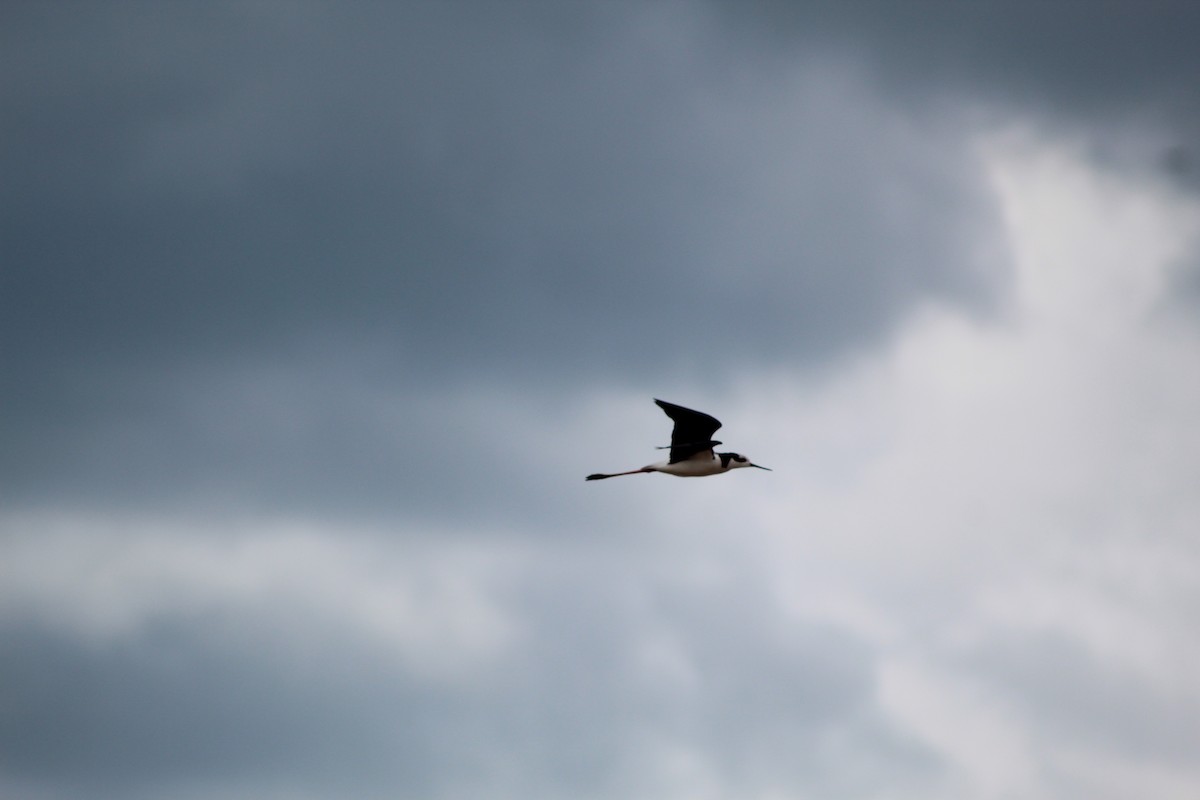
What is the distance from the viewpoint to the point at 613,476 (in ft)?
243

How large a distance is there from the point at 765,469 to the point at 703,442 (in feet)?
21.0

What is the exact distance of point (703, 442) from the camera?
73562 mm

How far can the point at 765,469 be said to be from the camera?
78.6 metres

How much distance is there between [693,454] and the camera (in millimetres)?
74875

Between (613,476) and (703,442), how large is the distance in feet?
15.7

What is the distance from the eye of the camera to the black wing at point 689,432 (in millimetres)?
71438

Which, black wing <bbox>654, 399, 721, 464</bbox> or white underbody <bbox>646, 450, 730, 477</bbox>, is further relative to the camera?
white underbody <bbox>646, 450, 730, 477</bbox>

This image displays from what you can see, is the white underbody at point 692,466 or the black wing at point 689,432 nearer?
the black wing at point 689,432

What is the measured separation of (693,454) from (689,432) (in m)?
1.90

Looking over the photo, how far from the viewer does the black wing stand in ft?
234

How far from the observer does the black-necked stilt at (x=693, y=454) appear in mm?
72438

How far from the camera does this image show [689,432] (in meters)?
73.4

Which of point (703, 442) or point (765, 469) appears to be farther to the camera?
point (765, 469)

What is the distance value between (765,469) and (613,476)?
9.17 metres
